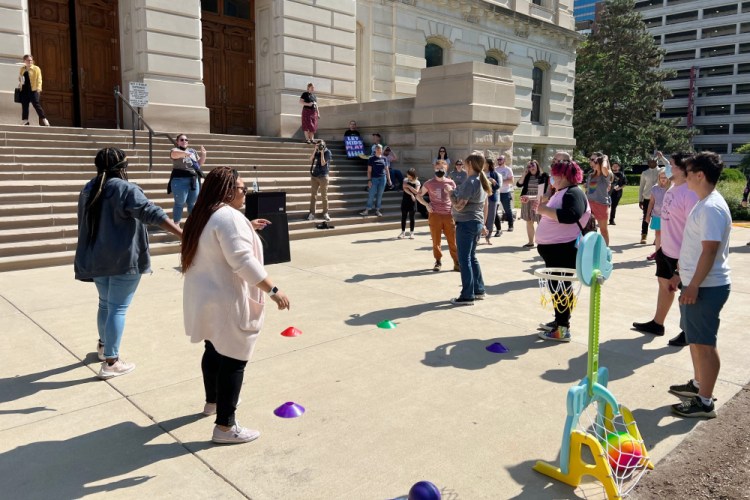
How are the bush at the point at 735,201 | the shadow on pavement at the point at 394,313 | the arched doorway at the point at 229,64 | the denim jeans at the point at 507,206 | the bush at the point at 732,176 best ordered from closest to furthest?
the shadow on pavement at the point at 394,313, the denim jeans at the point at 507,206, the bush at the point at 735,201, the arched doorway at the point at 229,64, the bush at the point at 732,176

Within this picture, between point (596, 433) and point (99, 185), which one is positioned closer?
point (596, 433)

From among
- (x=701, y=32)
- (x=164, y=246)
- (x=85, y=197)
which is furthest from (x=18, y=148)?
(x=701, y=32)

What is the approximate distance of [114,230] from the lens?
4.71 m

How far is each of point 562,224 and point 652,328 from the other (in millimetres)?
1619

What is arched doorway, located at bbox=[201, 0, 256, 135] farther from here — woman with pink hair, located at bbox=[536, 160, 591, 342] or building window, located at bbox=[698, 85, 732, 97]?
building window, located at bbox=[698, 85, 732, 97]

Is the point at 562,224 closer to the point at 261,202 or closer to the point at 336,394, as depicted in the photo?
the point at 336,394

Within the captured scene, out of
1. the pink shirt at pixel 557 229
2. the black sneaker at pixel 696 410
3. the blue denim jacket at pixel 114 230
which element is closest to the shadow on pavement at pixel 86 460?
the blue denim jacket at pixel 114 230

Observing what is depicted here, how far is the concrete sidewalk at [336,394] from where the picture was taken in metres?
3.37

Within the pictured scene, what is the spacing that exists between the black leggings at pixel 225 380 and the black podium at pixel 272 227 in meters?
3.70

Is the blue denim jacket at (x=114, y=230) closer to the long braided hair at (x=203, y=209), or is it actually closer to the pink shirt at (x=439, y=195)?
the long braided hair at (x=203, y=209)

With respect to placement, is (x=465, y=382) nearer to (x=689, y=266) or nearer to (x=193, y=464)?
(x=689, y=266)

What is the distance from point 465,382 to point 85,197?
3.43 metres

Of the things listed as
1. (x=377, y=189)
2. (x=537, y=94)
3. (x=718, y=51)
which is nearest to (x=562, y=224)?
(x=377, y=189)

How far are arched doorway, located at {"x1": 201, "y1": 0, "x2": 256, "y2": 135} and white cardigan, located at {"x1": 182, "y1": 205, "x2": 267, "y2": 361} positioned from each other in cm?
1796
